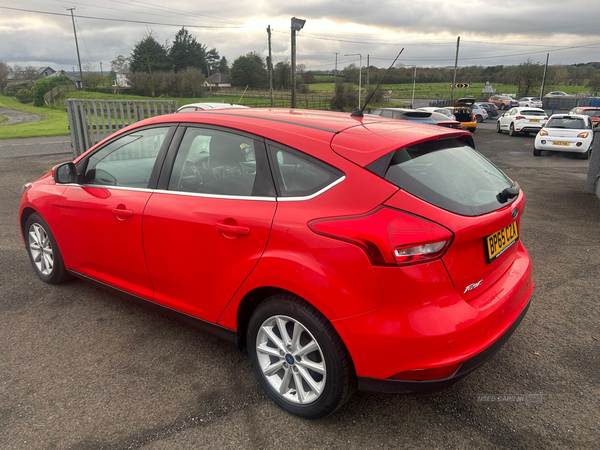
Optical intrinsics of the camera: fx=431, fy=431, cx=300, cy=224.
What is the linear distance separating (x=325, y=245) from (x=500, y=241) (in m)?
1.04

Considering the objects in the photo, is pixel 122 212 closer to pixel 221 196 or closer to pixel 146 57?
pixel 221 196

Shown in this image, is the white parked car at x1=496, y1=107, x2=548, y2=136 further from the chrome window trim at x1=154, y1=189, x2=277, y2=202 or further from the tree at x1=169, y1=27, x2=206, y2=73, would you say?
the tree at x1=169, y1=27, x2=206, y2=73

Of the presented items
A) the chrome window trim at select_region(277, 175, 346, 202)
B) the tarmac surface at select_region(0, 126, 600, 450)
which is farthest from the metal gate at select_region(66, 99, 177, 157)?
the chrome window trim at select_region(277, 175, 346, 202)

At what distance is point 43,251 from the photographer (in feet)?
13.4

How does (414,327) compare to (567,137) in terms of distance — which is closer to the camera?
(414,327)

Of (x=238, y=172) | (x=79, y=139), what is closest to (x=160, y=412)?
(x=238, y=172)

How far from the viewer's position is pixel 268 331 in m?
2.44

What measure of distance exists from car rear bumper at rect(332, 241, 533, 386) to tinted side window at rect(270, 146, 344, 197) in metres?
0.56

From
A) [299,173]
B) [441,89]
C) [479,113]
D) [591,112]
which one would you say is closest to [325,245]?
[299,173]

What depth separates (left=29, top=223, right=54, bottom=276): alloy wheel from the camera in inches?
159

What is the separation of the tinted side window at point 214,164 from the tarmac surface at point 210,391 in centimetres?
123

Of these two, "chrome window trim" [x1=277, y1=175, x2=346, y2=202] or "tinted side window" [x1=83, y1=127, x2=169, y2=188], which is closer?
"chrome window trim" [x1=277, y1=175, x2=346, y2=202]

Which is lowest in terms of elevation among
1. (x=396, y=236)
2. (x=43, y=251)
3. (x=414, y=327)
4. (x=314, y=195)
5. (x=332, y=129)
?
(x=43, y=251)

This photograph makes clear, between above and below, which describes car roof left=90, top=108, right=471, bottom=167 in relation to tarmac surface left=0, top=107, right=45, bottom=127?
above
